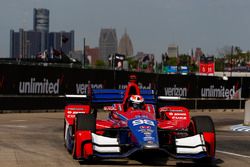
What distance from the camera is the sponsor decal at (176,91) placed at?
34812 mm

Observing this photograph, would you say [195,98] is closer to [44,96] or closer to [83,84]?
[83,84]

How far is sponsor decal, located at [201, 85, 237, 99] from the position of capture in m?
37.0

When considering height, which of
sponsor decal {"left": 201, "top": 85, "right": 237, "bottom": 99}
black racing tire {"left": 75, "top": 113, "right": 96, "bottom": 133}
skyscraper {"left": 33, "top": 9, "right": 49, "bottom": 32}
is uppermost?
skyscraper {"left": 33, "top": 9, "right": 49, "bottom": 32}

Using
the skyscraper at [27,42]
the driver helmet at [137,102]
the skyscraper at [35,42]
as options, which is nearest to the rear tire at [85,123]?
the driver helmet at [137,102]

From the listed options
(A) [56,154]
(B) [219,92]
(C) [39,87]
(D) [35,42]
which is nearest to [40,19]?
(D) [35,42]

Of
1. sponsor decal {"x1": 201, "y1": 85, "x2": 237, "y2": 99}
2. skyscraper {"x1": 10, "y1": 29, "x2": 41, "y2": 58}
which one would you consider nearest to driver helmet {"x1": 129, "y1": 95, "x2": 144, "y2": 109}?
sponsor decal {"x1": 201, "y1": 85, "x2": 237, "y2": 99}

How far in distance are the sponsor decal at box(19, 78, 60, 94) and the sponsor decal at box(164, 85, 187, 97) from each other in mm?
8564

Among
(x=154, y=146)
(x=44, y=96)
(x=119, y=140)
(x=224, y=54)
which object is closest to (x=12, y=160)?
(x=119, y=140)

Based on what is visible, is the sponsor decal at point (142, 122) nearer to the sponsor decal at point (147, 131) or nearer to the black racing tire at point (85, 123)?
the sponsor decal at point (147, 131)

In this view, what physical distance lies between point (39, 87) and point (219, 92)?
14648mm

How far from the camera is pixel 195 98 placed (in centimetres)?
3603

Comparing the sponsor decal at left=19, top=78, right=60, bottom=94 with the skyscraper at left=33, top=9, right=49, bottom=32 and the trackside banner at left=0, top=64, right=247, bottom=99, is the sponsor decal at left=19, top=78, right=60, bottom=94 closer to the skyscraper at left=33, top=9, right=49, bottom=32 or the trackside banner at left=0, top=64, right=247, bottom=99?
the trackside banner at left=0, top=64, right=247, bottom=99

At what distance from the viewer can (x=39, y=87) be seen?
2789cm

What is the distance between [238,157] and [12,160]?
4644 mm
